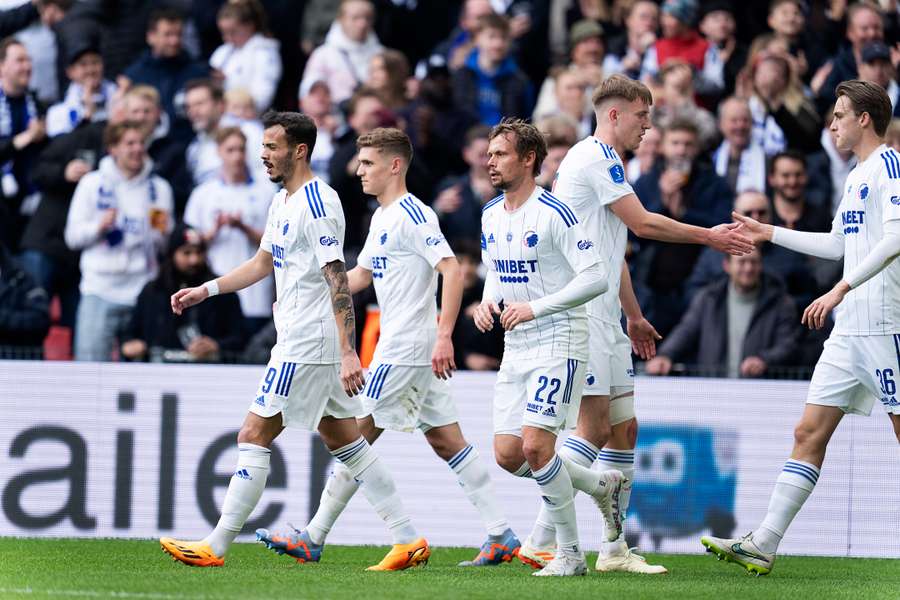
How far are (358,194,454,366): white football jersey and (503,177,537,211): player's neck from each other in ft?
2.67

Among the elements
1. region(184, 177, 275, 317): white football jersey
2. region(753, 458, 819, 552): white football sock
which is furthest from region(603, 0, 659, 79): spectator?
region(753, 458, 819, 552): white football sock

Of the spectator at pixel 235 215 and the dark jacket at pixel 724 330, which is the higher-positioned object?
the spectator at pixel 235 215

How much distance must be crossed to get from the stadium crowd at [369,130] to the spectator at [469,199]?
2cm

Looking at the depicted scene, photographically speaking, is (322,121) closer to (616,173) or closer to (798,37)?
(798,37)

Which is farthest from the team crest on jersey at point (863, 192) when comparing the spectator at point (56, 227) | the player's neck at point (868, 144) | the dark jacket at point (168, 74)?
the dark jacket at point (168, 74)

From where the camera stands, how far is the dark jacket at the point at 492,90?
15.3m

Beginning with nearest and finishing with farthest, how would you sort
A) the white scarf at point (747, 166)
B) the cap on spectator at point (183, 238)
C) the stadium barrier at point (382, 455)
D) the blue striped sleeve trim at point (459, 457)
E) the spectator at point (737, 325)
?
the blue striped sleeve trim at point (459, 457) < the stadium barrier at point (382, 455) < the spectator at point (737, 325) < the cap on spectator at point (183, 238) < the white scarf at point (747, 166)

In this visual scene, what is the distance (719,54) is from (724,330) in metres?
4.22

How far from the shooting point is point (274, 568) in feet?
28.7

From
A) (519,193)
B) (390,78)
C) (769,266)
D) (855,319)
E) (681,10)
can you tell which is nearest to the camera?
(519,193)

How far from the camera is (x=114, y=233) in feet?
44.2

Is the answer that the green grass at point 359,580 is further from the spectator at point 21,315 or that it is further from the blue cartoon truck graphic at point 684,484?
the spectator at point 21,315

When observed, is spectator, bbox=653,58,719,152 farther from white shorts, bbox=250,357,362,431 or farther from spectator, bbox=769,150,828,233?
white shorts, bbox=250,357,362,431

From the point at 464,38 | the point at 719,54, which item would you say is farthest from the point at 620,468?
the point at 464,38
